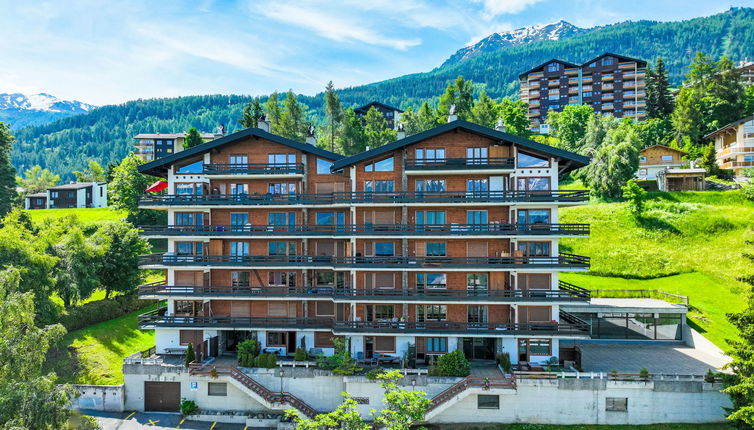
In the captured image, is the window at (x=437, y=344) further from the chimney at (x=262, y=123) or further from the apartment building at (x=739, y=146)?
the apartment building at (x=739, y=146)

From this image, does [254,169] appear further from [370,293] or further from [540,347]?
[540,347]

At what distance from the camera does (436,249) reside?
3341 cm

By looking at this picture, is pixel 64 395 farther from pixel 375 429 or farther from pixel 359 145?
pixel 359 145

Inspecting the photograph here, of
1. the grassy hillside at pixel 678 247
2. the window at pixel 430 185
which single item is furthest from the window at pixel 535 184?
→ the grassy hillside at pixel 678 247

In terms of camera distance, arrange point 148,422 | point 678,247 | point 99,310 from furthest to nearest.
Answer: point 678,247, point 99,310, point 148,422

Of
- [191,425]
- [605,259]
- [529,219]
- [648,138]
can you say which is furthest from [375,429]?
[648,138]

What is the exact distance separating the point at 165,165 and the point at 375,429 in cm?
2593

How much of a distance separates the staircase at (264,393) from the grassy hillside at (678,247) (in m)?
33.0

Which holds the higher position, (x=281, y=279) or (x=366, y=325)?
(x=281, y=279)

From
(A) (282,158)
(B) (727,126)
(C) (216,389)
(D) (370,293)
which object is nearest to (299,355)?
(C) (216,389)

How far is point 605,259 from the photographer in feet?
167

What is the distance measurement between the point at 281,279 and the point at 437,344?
44.0ft

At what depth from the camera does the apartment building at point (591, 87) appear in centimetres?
11312

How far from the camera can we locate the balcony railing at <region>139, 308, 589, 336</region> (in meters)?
30.9
